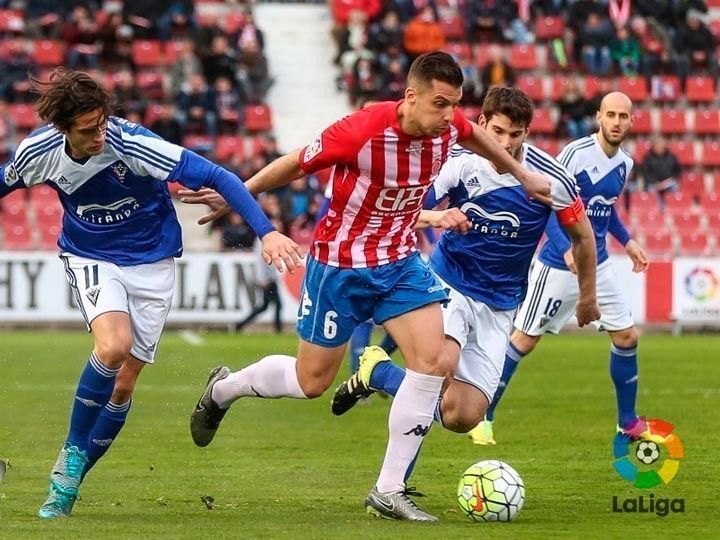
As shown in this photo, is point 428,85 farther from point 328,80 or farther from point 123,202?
point 328,80

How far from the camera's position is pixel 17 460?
30.4 feet

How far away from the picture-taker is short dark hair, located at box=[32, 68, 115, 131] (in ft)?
22.1

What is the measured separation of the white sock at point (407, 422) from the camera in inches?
277

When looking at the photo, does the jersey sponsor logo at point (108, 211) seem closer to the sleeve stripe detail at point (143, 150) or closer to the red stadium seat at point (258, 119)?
the sleeve stripe detail at point (143, 150)

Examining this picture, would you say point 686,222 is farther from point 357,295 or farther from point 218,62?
point 357,295

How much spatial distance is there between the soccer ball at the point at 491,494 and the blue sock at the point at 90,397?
1.85m

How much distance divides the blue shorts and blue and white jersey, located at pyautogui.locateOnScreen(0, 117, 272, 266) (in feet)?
1.93

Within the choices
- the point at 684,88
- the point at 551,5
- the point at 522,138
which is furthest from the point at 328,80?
the point at 522,138

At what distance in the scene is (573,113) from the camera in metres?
25.6

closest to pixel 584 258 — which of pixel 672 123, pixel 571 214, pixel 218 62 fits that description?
pixel 571 214

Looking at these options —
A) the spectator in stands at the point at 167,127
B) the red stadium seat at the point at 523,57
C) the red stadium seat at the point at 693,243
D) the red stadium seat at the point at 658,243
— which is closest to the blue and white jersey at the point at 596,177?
the red stadium seat at the point at 693,243

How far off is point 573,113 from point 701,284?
5.50 metres

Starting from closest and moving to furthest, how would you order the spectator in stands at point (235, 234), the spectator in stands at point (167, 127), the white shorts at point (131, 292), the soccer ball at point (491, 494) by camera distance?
1. the soccer ball at point (491, 494)
2. the white shorts at point (131, 292)
3. the spectator in stands at point (235, 234)
4. the spectator in stands at point (167, 127)

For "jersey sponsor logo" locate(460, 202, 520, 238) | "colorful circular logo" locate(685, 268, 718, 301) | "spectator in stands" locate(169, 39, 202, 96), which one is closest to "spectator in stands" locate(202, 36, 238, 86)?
"spectator in stands" locate(169, 39, 202, 96)
